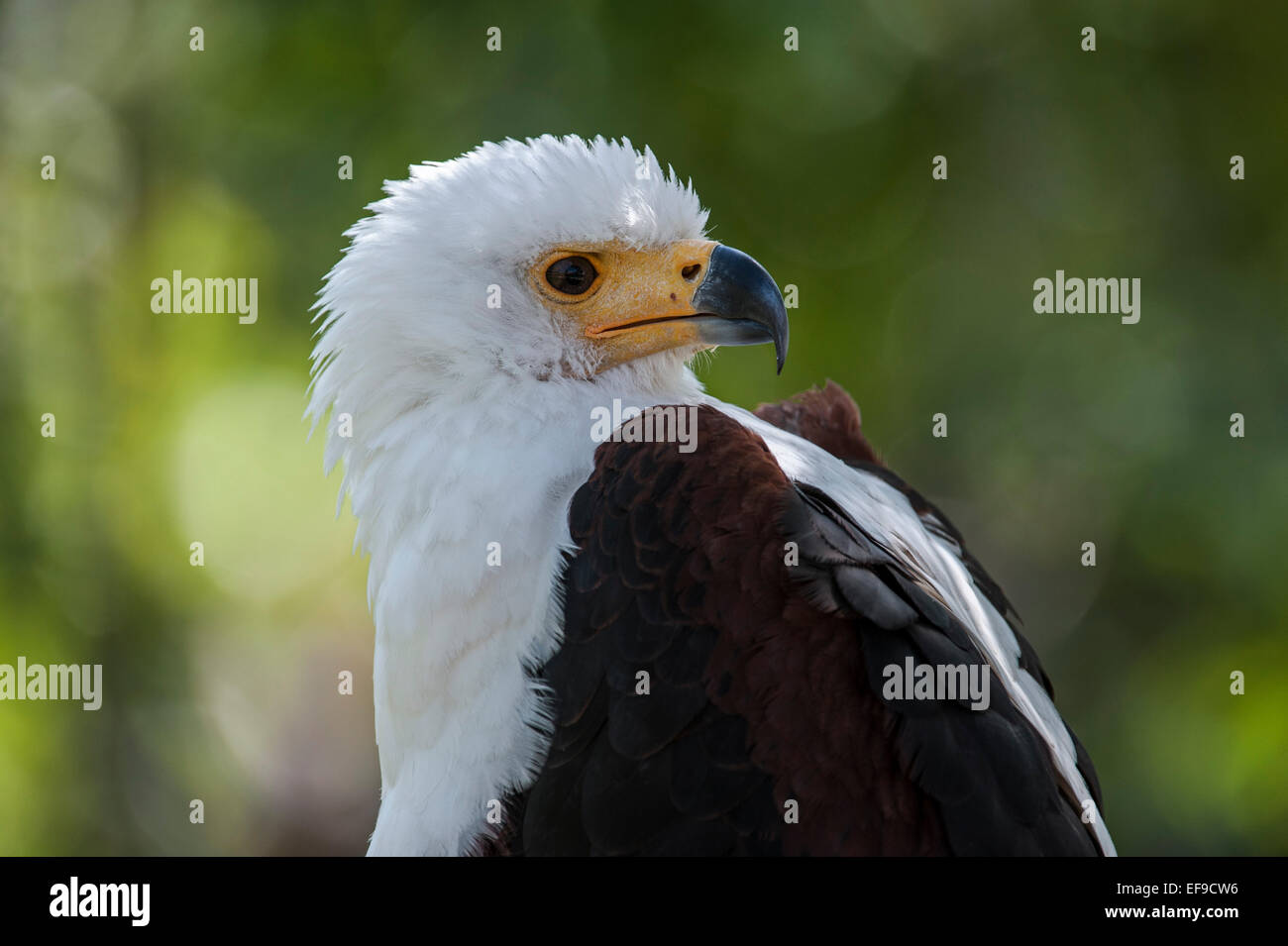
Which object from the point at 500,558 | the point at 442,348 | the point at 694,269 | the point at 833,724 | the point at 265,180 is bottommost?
the point at 833,724

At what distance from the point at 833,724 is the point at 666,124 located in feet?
25.3

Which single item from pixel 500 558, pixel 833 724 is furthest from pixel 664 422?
pixel 833 724

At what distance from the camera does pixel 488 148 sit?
4.28 metres

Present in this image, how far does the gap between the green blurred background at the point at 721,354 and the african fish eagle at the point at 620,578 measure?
4.85 meters

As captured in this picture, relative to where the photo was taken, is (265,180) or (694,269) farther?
(265,180)

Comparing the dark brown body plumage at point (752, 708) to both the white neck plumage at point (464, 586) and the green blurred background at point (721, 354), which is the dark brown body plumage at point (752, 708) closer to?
the white neck plumage at point (464, 586)

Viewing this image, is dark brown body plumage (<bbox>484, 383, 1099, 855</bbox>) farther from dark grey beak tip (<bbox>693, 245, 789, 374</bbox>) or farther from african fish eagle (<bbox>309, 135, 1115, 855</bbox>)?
dark grey beak tip (<bbox>693, 245, 789, 374</bbox>)

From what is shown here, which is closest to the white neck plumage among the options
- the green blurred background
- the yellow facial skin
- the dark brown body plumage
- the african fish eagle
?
the african fish eagle

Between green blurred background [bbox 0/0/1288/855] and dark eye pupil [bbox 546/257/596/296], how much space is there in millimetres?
4876

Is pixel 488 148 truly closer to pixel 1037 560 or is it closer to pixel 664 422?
pixel 664 422

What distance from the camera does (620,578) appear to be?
3404 millimetres

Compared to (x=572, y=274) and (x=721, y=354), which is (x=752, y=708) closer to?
(x=572, y=274)

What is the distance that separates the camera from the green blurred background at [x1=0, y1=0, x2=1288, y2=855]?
9.07 m

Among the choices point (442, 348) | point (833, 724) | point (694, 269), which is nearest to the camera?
point (833, 724)
